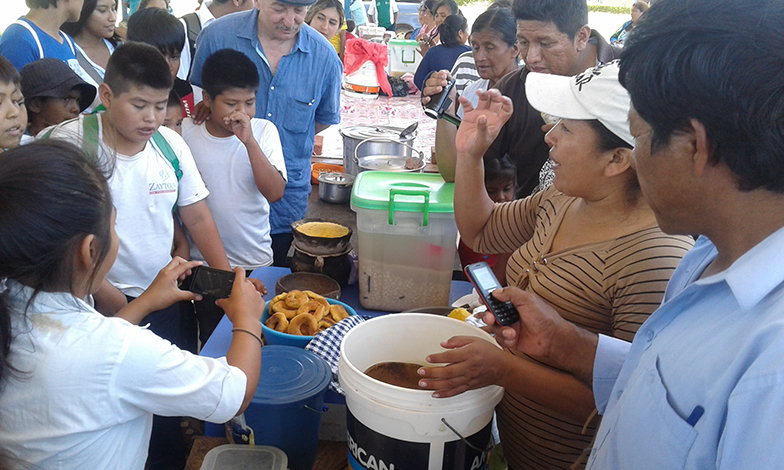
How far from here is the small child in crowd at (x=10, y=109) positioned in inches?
77.8

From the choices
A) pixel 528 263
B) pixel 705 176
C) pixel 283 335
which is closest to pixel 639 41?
pixel 705 176

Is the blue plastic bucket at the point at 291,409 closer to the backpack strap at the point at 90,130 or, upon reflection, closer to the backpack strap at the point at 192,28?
the backpack strap at the point at 90,130

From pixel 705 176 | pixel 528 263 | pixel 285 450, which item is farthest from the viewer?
pixel 528 263

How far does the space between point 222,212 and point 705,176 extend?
2119 mm

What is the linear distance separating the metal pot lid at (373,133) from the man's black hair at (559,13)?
5.12ft

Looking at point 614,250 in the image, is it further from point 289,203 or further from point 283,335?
point 289,203

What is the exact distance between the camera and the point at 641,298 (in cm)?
112

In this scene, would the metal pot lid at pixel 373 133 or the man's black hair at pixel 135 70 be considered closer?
the man's black hair at pixel 135 70

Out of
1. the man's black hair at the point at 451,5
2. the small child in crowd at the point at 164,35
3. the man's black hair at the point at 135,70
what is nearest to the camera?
the man's black hair at the point at 135,70

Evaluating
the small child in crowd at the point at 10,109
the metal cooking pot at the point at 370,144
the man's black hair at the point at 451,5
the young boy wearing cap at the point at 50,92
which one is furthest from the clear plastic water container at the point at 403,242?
the man's black hair at the point at 451,5

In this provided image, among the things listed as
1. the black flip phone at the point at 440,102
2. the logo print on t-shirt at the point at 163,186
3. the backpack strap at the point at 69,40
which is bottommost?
the logo print on t-shirt at the point at 163,186

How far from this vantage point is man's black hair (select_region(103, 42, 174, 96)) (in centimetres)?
197

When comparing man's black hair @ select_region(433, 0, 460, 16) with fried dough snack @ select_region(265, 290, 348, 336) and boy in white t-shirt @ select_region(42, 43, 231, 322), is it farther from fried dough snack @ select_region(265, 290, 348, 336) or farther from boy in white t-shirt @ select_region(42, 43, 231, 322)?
fried dough snack @ select_region(265, 290, 348, 336)

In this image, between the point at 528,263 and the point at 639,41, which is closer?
the point at 639,41
